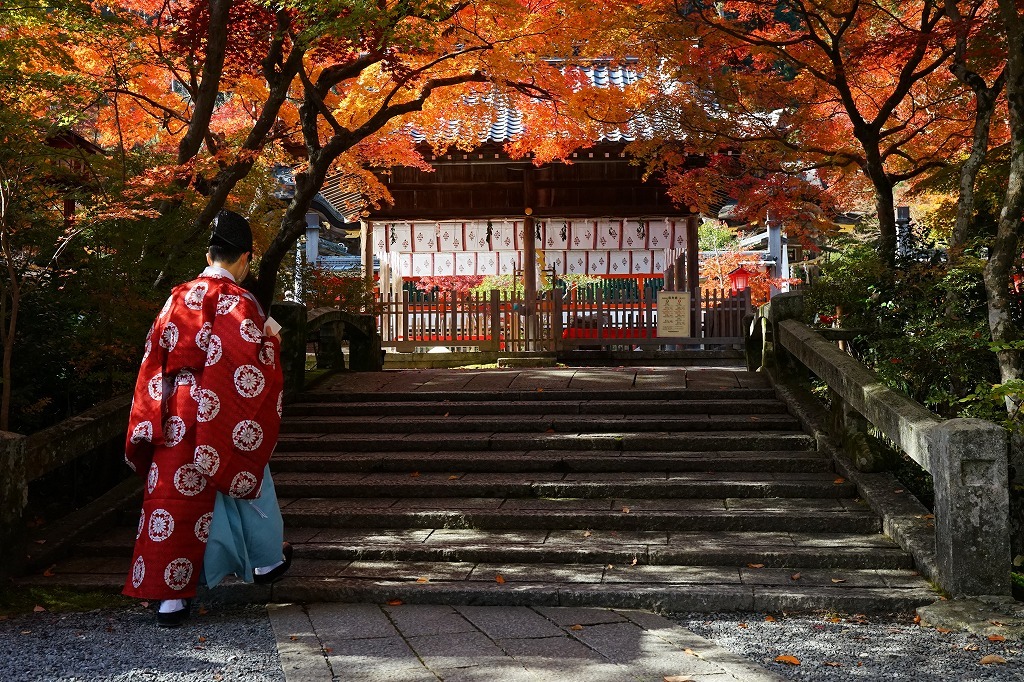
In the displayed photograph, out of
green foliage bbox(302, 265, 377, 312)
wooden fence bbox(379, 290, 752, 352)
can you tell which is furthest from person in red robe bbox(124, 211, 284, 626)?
wooden fence bbox(379, 290, 752, 352)

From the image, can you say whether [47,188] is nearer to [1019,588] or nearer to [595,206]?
[1019,588]

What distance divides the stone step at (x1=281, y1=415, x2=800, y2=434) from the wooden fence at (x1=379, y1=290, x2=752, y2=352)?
27.4 ft

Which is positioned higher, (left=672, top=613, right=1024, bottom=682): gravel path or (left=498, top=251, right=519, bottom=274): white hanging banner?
(left=498, top=251, right=519, bottom=274): white hanging banner

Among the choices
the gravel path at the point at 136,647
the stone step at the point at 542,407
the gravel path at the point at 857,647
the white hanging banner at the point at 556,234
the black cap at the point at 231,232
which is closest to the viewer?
the gravel path at the point at 857,647

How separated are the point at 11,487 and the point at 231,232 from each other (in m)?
2.10

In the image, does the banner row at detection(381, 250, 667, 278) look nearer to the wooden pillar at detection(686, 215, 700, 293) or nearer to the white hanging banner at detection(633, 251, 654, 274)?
A: the white hanging banner at detection(633, 251, 654, 274)

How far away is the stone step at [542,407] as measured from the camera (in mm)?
8750

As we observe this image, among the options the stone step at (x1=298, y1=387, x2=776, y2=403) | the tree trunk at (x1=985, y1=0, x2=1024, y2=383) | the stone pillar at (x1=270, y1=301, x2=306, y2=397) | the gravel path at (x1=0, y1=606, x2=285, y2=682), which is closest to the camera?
the gravel path at (x1=0, y1=606, x2=285, y2=682)

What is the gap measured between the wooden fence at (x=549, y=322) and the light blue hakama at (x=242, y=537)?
1197cm

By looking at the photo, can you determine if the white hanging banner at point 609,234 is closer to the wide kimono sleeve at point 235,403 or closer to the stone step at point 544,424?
the stone step at point 544,424

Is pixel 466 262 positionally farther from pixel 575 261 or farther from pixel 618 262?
pixel 618 262

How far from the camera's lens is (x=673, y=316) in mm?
17594

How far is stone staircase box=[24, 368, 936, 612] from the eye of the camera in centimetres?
522

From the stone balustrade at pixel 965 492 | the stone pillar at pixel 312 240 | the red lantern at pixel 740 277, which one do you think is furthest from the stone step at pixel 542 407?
the red lantern at pixel 740 277
